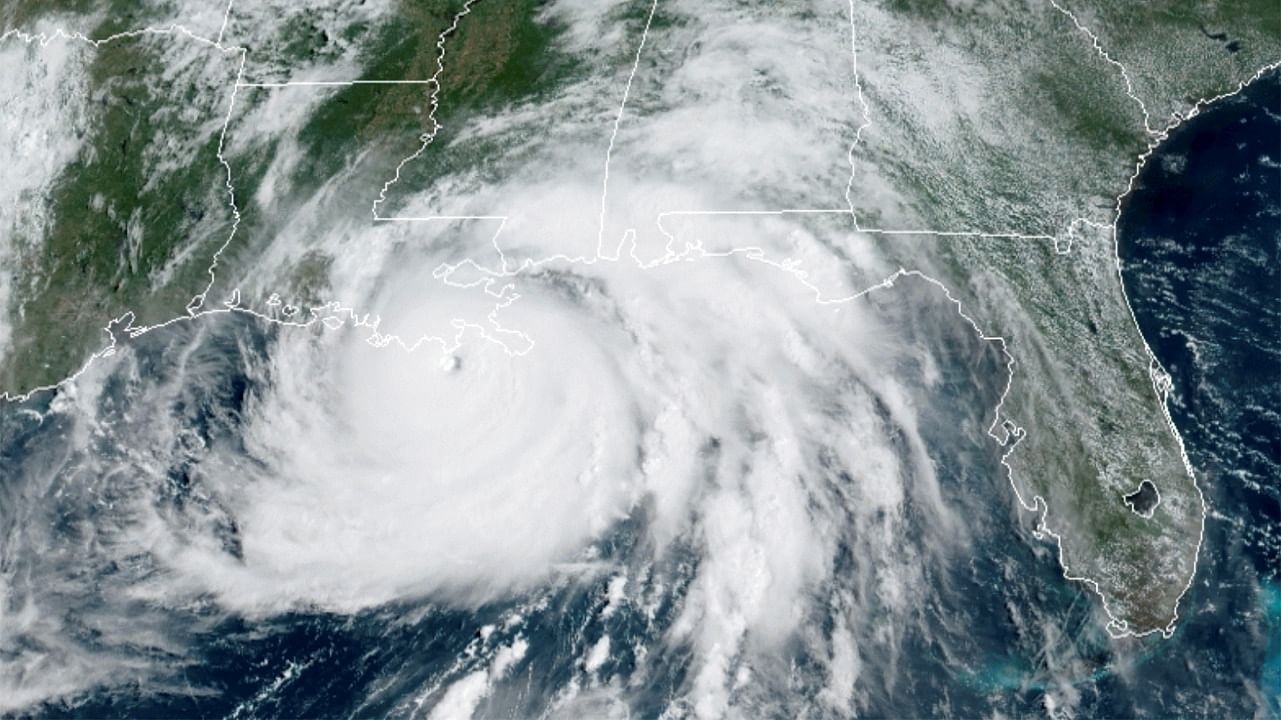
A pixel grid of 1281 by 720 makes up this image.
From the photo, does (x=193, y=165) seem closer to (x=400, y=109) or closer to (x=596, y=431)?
(x=400, y=109)

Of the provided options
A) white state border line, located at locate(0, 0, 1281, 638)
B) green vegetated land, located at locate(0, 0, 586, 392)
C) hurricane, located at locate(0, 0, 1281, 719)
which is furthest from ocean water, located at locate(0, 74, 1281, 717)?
green vegetated land, located at locate(0, 0, 586, 392)

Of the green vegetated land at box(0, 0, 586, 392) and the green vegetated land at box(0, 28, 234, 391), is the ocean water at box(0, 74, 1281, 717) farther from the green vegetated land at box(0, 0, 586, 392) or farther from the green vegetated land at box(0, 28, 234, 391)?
the green vegetated land at box(0, 0, 586, 392)

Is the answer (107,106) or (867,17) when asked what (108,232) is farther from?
(867,17)

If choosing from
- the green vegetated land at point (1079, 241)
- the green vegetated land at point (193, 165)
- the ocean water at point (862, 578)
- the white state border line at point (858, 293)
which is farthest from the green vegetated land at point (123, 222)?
the green vegetated land at point (1079, 241)

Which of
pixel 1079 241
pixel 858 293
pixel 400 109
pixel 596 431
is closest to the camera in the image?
pixel 596 431

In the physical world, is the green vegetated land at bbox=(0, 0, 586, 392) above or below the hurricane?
above

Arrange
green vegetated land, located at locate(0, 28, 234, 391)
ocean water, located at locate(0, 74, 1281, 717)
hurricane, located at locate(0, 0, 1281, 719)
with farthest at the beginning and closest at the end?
green vegetated land, located at locate(0, 28, 234, 391), hurricane, located at locate(0, 0, 1281, 719), ocean water, located at locate(0, 74, 1281, 717)

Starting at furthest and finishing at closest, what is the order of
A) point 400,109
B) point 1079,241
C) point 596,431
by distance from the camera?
point 400,109 < point 1079,241 < point 596,431

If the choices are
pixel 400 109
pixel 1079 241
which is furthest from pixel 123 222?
pixel 1079 241

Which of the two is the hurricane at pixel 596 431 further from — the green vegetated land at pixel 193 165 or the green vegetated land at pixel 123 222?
the green vegetated land at pixel 123 222
